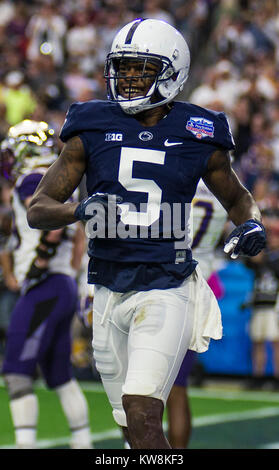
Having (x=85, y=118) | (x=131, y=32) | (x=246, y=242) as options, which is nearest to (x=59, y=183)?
(x=85, y=118)

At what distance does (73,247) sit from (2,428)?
1982 millimetres

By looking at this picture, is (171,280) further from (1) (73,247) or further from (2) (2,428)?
(2) (2,428)

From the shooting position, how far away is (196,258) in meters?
5.19

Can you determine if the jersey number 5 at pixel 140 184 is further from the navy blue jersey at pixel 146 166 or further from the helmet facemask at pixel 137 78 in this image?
the helmet facemask at pixel 137 78

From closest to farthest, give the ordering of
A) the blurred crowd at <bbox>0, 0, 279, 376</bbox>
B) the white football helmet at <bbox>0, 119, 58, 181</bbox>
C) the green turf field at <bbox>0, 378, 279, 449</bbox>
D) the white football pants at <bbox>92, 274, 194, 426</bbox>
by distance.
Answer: the white football pants at <bbox>92, 274, 194, 426</bbox>, the white football helmet at <bbox>0, 119, 58, 181</bbox>, the green turf field at <bbox>0, 378, 279, 449</bbox>, the blurred crowd at <bbox>0, 0, 279, 376</bbox>

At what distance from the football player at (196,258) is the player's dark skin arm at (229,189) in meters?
1.23

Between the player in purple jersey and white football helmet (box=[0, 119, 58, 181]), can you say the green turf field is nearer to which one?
white football helmet (box=[0, 119, 58, 181])

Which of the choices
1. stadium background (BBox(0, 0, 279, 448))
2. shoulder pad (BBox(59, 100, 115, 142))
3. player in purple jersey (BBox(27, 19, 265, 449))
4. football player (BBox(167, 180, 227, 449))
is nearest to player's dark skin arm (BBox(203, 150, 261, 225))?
player in purple jersey (BBox(27, 19, 265, 449))

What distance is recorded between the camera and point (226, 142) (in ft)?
12.1

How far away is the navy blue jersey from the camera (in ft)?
11.7

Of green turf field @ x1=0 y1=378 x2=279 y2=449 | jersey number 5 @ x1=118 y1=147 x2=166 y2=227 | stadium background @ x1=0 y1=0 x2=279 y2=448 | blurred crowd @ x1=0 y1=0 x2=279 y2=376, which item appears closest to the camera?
jersey number 5 @ x1=118 y1=147 x2=166 y2=227

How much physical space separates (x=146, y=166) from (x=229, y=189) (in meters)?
0.44
